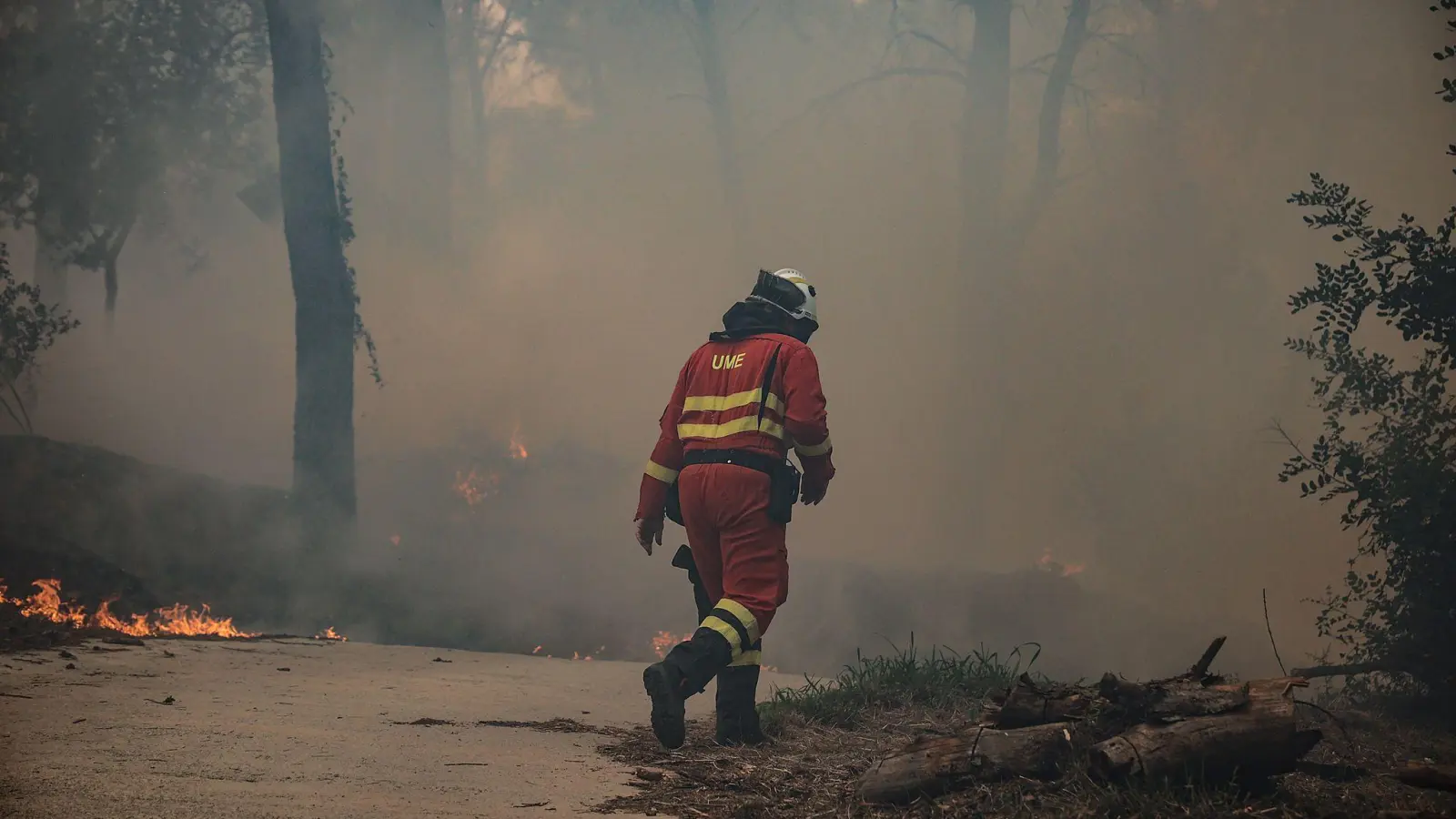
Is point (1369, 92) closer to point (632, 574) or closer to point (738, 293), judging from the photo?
point (738, 293)

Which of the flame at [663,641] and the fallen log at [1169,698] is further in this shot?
the flame at [663,641]

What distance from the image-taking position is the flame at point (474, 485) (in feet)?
40.1

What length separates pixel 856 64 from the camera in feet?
47.2

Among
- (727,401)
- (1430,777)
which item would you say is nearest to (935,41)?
(727,401)

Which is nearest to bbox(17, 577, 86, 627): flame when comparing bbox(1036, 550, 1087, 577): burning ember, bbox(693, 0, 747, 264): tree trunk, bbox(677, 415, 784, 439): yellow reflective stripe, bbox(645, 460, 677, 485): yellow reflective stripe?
bbox(645, 460, 677, 485): yellow reflective stripe

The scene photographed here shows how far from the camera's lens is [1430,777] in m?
2.61

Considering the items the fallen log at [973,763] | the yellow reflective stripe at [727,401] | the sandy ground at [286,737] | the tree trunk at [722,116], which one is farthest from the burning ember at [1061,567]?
the fallen log at [973,763]

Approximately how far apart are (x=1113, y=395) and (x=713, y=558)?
9.37m

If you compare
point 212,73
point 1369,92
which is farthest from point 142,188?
point 1369,92

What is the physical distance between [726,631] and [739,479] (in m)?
0.66

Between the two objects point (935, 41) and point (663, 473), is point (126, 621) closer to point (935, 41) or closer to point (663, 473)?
point (663, 473)

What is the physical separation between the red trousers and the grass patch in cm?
54

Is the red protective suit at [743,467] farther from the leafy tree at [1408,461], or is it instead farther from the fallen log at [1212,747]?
the leafy tree at [1408,461]

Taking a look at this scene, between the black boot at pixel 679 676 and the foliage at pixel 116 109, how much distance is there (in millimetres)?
10421
